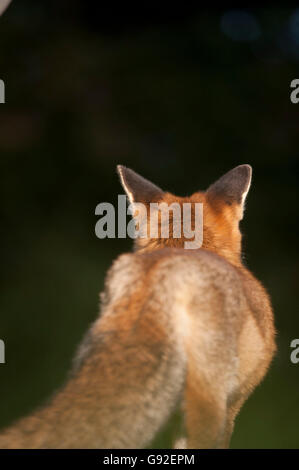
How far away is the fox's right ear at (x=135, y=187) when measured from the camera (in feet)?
9.02

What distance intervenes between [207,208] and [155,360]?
99 cm

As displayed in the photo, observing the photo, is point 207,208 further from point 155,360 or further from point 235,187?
point 155,360

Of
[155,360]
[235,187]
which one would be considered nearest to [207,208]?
[235,187]

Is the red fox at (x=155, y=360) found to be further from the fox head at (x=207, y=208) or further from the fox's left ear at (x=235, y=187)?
the fox's left ear at (x=235, y=187)

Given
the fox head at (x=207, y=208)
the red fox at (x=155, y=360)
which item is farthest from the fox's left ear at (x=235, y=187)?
the red fox at (x=155, y=360)

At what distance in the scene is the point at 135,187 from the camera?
2.76 metres

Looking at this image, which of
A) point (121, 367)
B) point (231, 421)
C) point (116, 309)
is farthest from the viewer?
point (231, 421)

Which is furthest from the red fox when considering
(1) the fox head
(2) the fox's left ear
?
(2) the fox's left ear

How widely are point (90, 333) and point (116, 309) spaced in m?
0.14

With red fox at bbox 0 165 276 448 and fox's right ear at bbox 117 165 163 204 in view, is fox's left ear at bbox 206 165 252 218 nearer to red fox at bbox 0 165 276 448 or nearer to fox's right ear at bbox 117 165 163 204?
fox's right ear at bbox 117 165 163 204

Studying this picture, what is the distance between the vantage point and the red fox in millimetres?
1854

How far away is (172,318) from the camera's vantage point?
2.02m
